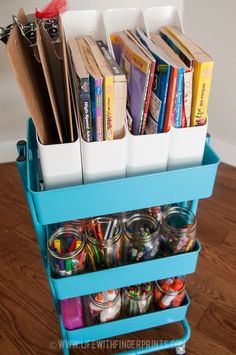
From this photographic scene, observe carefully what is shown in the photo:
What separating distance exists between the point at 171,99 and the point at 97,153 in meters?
0.17

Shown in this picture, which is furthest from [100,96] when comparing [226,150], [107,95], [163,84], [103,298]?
[226,150]

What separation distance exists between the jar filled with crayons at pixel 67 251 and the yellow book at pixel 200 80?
1.26 ft

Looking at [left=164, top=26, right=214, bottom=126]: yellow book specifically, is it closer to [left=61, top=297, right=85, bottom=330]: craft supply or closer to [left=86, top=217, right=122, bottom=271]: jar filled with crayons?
[left=86, top=217, right=122, bottom=271]: jar filled with crayons

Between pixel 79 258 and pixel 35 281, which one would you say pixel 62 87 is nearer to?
pixel 79 258

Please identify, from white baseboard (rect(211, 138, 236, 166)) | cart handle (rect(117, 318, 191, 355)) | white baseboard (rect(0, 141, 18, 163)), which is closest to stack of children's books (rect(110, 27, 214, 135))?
cart handle (rect(117, 318, 191, 355))

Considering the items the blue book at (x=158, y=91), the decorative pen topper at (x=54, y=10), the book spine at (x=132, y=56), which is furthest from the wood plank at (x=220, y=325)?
the decorative pen topper at (x=54, y=10)

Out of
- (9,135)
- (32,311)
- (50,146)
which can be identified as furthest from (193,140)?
(9,135)

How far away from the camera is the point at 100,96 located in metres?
0.60

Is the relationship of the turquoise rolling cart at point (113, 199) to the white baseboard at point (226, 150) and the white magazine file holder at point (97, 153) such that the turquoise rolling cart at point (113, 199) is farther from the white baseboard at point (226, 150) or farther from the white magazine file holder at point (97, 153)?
the white baseboard at point (226, 150)

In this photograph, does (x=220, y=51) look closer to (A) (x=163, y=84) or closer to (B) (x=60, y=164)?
(A) (x=163, y=84)

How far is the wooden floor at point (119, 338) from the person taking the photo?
1.12m

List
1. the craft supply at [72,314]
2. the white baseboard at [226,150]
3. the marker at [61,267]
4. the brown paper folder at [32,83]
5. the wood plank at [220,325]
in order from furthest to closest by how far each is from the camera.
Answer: the white baseboard at [226,150] < the wood plank at [220,325] < the craft supply at [72,314] < the marker at [61,267] < the brown paper folder at [32,83]

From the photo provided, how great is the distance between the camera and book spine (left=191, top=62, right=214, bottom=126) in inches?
24.1

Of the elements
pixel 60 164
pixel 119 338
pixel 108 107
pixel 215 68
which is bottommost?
Answer: pixel 119 338
